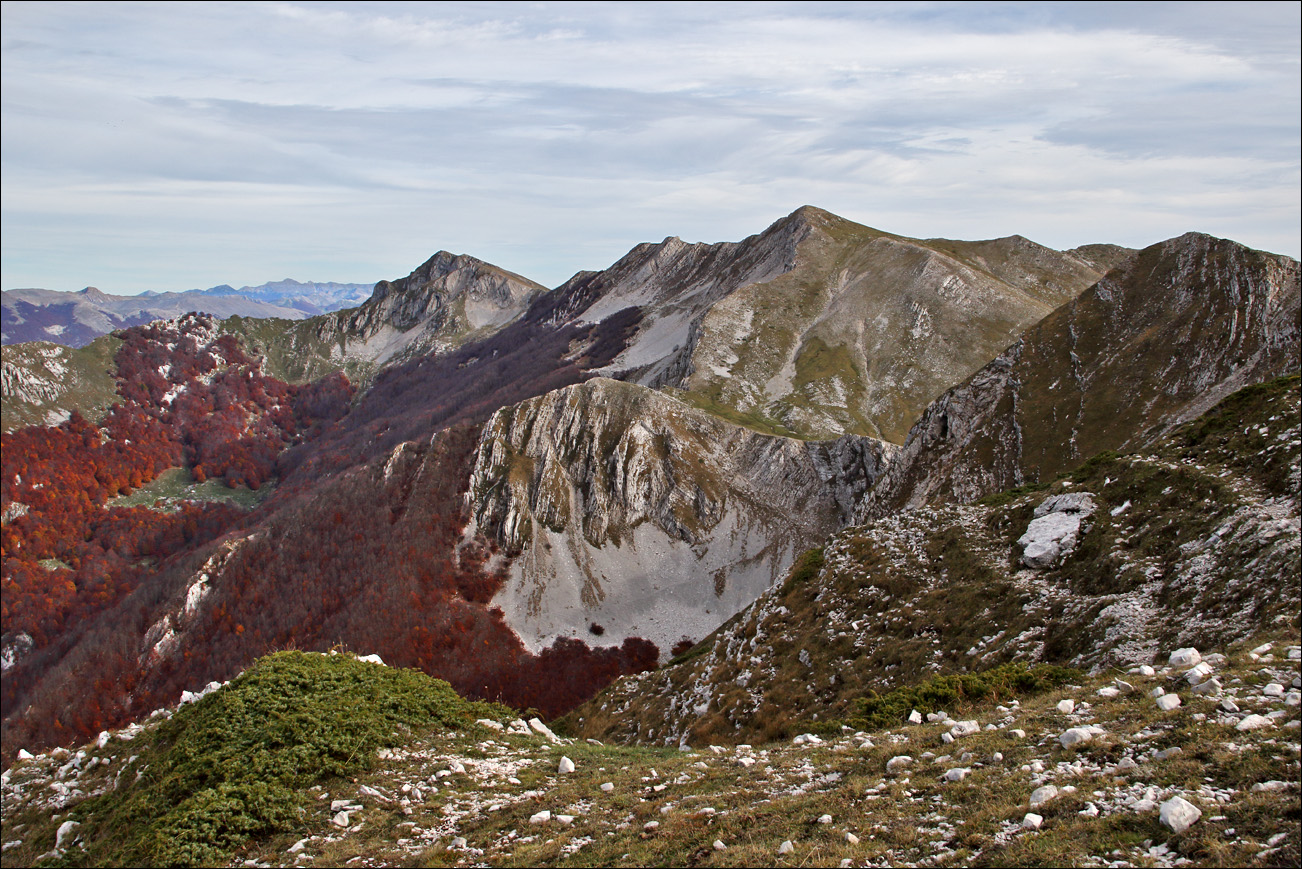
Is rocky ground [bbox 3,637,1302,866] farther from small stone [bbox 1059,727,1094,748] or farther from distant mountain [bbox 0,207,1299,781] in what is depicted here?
distant mountain [bbox 0,207,1299,781]

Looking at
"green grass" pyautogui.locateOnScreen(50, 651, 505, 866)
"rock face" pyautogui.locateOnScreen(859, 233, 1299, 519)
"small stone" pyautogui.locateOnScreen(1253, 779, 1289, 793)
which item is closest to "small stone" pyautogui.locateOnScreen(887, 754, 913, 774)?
"small stone" pyautogui.locateOnScreen(1253, 779, 1289, 793)

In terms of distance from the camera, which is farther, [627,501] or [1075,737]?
[627,501]

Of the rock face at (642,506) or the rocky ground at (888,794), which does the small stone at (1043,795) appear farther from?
the rock face at (642,506)

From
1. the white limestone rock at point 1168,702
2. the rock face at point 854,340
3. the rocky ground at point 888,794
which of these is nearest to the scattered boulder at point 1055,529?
the rocky ground at point 888,794

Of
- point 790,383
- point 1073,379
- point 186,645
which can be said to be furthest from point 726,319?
point 186,645

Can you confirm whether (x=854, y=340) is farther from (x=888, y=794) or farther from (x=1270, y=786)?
(x=1270, y=786)

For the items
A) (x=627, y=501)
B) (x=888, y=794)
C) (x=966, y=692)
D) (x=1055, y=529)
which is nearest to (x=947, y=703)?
(x=966, y=692)
